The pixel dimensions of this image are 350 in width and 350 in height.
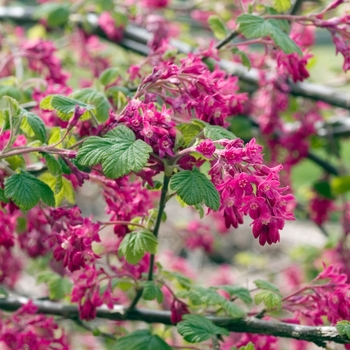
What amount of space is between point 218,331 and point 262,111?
189cm

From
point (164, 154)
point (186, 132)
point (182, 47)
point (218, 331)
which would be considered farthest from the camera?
point (182, 47)

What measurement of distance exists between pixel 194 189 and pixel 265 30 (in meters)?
0.70

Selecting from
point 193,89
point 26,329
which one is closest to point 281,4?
point 193,89

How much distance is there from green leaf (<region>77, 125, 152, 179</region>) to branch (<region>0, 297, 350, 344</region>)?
2.11 ft

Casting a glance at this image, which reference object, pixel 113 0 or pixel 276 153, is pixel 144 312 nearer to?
pixel 276 153

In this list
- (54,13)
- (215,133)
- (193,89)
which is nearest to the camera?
(215,133)

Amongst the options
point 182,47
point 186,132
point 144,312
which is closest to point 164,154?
point 186,132

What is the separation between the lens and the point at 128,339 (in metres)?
1.96

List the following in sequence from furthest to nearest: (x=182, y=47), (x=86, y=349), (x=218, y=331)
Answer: (x=86, y=349)
(x=182, y=47)
(x=218, y=331)

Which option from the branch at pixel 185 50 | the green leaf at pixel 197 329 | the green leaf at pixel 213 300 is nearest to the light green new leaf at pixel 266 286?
the green leaf at pixel 213 300

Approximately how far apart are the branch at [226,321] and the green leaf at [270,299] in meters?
0.05

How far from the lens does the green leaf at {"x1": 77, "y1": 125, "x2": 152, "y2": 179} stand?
1411mm

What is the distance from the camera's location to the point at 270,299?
1.84 meters

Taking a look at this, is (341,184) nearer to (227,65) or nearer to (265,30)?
(227,65)
